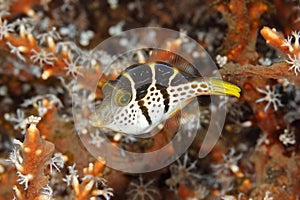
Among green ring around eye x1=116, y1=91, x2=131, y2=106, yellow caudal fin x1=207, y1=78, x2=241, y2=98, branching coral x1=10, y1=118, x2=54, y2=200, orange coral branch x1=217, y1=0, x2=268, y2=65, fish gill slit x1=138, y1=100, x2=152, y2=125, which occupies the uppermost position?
orange coral branch x1=217, y1=0, x2=268, y2=65

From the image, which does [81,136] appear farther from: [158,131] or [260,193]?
[260,193]

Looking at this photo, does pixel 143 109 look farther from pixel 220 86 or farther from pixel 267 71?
pixel 267 71

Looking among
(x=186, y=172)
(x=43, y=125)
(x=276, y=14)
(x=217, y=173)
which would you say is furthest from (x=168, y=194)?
(x=276, y=14)

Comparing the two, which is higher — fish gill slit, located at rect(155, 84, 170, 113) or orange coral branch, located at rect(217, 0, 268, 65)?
orange coral branch, located at rect(217, 0, 268, 65)

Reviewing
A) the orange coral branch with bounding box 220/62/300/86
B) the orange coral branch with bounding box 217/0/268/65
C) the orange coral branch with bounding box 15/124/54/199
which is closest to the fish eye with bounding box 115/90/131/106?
the orange coral branch with bounding box 15/124/54/199

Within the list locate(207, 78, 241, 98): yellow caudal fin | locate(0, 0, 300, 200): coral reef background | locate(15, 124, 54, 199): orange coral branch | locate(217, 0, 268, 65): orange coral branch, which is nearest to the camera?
locate(15, 124, 54, 199): orange coral branch

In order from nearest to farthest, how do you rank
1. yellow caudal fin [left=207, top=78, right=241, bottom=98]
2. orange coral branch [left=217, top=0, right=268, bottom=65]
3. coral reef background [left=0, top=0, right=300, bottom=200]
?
yellow caudal fin [left=207, top=78, right=241, bottom=98]
coral reef background [left=0, top=0, right=300, bottom=200]
orange coral branch [left=217, top=0, right=268, bottom=65]

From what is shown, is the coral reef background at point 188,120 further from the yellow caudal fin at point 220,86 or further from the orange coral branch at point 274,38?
the yellow caudal fin at point 220,86

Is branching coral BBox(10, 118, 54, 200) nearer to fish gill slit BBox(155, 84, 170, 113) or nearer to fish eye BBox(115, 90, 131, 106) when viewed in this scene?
fish eye BBox(115, 90, 131, 106)
